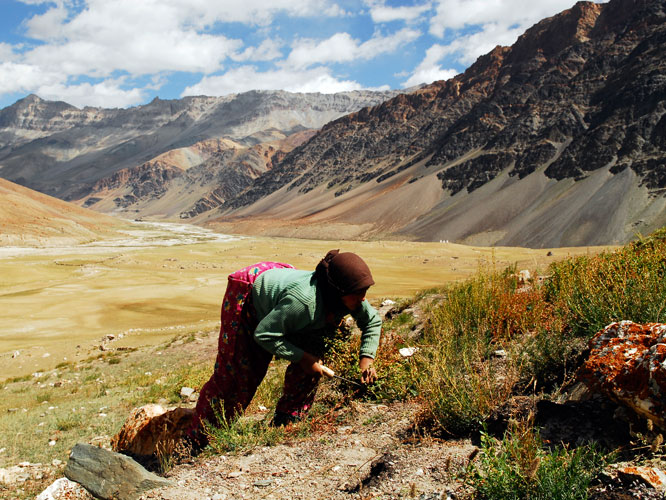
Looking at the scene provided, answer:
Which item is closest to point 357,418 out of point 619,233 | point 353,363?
point 353,363

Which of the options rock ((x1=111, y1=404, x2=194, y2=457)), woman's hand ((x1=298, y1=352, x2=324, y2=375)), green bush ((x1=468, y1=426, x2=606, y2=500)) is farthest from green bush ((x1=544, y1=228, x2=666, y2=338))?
rock ((x1=111, y1=404, x2=194, y2=457))

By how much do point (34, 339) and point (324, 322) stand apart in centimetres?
1672

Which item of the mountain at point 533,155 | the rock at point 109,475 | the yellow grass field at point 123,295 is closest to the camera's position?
the rock at point 109,475

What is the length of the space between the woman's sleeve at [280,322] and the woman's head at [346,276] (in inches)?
11.1

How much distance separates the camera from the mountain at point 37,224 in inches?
2559

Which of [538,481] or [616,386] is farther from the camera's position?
[616,386]

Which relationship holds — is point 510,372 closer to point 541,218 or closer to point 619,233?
point 619,233

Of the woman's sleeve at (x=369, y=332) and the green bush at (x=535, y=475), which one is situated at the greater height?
the woman's sleeve at (x=369, y=332)

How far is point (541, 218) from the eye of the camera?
7212cm

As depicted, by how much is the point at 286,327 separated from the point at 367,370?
35.8 inches

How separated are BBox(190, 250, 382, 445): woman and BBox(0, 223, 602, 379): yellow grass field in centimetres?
276

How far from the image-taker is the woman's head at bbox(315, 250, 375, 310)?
3246mm

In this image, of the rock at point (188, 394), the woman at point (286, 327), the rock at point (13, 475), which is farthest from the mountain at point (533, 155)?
the rock at point (13, 475)

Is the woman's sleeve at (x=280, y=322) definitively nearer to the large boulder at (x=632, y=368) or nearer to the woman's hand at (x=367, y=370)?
the woman's hand at (x=367, y=370)
